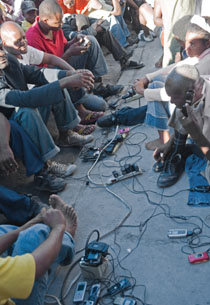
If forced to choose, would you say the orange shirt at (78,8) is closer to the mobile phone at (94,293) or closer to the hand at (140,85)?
the hand at (140,85)

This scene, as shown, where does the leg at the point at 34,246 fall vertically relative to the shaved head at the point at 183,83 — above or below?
below

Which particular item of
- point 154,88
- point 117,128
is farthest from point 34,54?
point 154,88

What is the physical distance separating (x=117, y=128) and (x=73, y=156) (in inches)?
25.2

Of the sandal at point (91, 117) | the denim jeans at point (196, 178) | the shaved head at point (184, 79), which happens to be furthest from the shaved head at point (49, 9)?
the denim jeans at point (196, 178)

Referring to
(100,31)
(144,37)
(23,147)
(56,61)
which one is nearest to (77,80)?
(23,147)

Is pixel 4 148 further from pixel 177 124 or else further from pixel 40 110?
pixel 177 124

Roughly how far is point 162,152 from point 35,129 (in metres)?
1.23

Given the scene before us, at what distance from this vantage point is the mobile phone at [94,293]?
7.62 feet

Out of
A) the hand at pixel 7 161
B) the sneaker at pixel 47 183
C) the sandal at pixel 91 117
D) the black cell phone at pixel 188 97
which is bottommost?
the sandal at pixel 91 117

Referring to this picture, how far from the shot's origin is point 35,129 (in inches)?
134

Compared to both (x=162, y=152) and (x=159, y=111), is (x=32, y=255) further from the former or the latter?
(x=159, y=111)

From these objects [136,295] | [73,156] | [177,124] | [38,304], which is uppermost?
[177,124]

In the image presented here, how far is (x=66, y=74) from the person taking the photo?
392 centimetres

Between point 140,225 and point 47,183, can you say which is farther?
point 47,183
